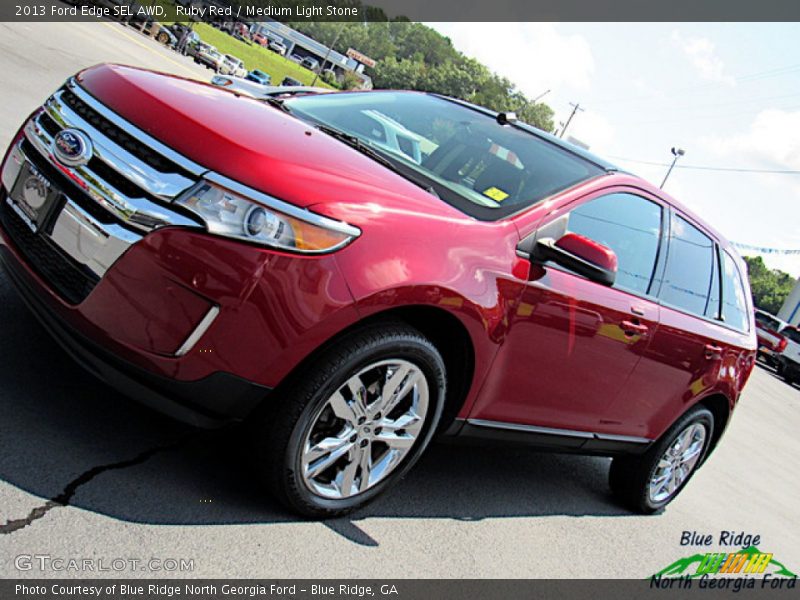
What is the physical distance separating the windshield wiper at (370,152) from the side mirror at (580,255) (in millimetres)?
530

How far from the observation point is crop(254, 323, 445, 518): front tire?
2838mm

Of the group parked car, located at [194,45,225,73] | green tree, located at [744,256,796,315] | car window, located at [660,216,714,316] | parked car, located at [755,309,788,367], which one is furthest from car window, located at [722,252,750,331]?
green tree, located at [744,256,796,315]

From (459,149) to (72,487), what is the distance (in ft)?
7.43

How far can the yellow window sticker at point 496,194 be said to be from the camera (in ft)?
11.7

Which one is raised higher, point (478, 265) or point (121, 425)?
→ point (478, 265)

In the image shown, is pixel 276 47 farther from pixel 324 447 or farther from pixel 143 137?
pixel 324 447

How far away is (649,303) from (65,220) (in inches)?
113

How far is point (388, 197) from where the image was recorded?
117 inches

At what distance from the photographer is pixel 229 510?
3039 millimetres

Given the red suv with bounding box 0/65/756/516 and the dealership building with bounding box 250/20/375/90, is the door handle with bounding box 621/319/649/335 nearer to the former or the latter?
the red suv with bounding box 0/65/756/516

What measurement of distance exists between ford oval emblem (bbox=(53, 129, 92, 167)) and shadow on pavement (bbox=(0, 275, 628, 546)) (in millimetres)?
978

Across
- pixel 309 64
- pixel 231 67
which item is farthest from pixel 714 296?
pixel 309 64

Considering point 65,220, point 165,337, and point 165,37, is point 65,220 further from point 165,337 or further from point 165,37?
point 165,37

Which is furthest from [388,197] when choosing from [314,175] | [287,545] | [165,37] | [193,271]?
[165,37]
